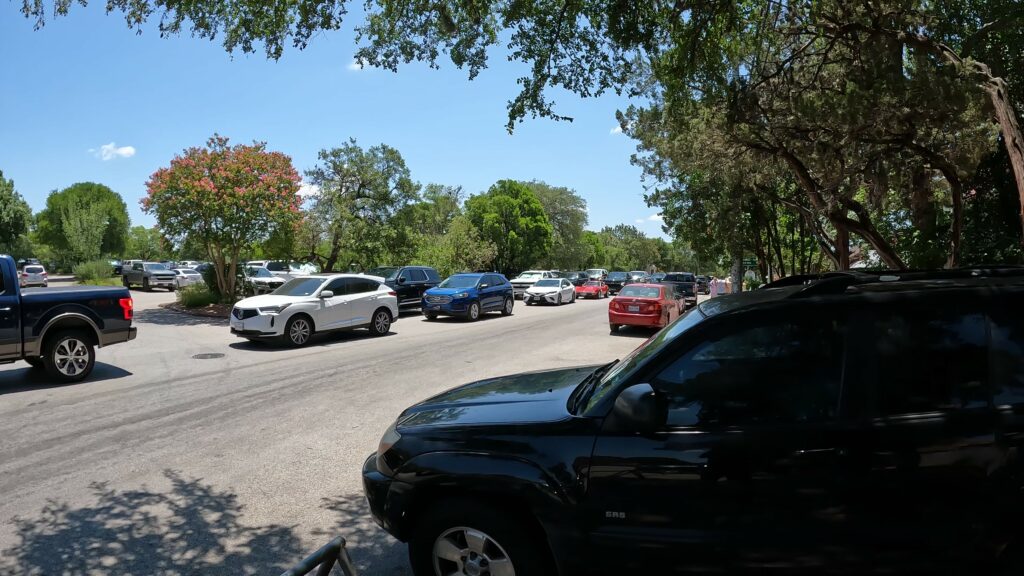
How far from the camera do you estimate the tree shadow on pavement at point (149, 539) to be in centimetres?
360

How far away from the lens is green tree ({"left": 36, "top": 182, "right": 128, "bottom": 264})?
63.8 m

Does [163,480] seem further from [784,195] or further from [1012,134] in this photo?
[784,195]

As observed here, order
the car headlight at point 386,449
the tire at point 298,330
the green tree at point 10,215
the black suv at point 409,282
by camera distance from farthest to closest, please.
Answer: the green tree at point 10,215, the black suv at point 409,282, the tire at point 298,330, the car headlight at point 386,449

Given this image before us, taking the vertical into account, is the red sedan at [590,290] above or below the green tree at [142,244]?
below

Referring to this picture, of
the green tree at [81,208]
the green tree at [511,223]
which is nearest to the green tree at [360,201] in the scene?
the green tree at [511,223]

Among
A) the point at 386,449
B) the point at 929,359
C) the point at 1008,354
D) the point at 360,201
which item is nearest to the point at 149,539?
the point at 386,449

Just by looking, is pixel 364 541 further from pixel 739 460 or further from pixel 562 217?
pixel 562 217

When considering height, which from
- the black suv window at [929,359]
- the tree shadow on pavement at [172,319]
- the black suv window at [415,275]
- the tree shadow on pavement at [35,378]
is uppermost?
the black suv window at [415,275]

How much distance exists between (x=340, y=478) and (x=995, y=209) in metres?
13.3

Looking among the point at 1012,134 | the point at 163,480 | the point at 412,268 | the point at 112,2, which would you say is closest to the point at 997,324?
the point at 163,480

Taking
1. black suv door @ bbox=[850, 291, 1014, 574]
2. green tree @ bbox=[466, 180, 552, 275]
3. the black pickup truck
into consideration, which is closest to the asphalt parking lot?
the black pickup truck

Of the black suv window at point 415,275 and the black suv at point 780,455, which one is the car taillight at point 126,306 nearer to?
the black suv at point 780,455

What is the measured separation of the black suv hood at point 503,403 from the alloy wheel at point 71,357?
813 centimetres

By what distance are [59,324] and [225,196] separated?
34.9 ft
